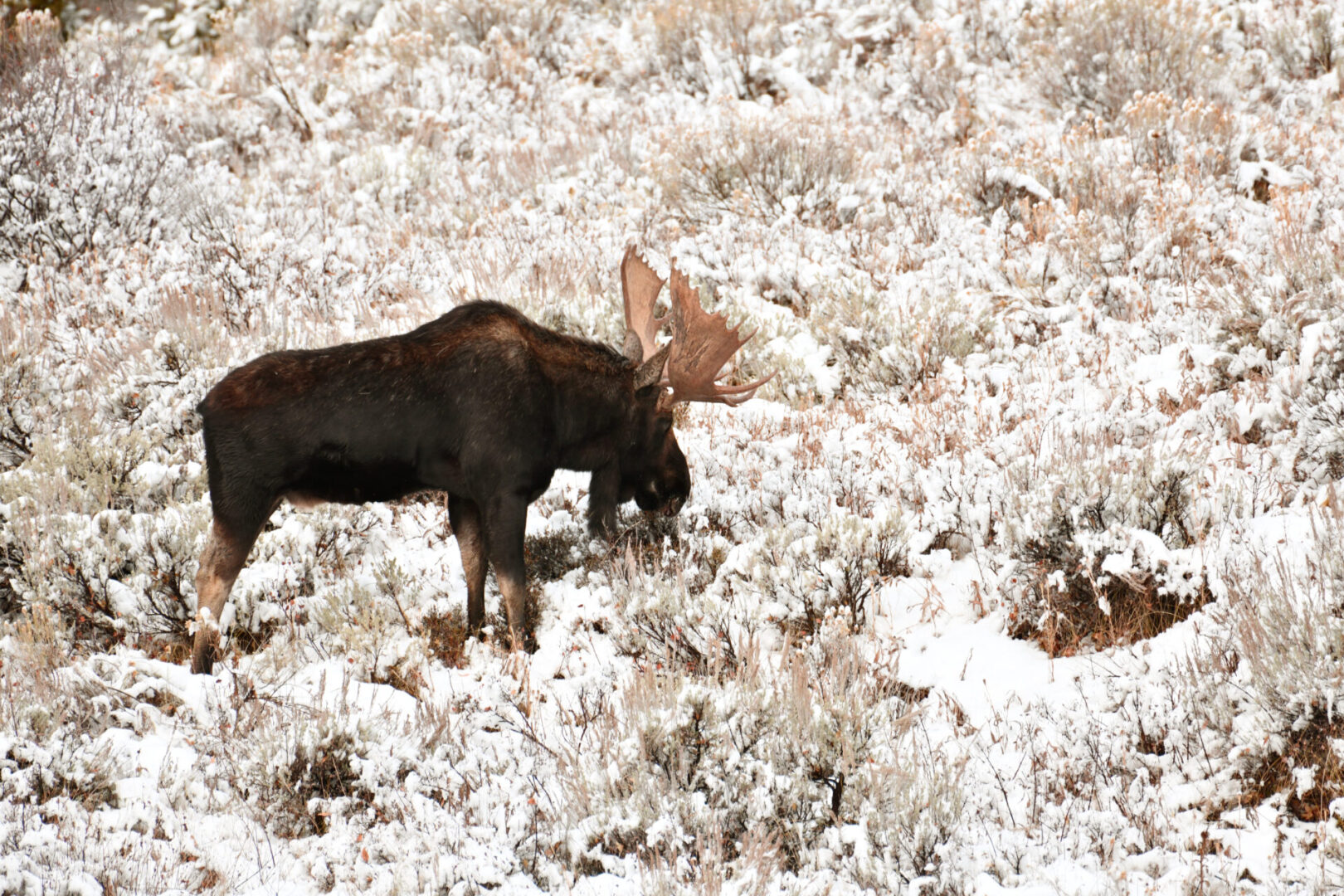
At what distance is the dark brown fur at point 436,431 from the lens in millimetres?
4457

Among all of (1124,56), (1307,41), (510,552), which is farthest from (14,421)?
(1307,41)

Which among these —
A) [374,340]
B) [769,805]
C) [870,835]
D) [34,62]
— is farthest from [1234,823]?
[34,62]

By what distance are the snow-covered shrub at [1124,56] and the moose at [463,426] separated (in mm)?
7448

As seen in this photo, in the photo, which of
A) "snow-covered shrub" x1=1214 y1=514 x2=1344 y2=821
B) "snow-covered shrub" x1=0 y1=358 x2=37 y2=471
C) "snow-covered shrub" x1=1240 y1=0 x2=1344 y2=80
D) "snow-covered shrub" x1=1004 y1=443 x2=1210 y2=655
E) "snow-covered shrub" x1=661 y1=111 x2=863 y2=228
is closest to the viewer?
"snow-covered shrub" x1=1214 y1=514 x2=1344 y2=821

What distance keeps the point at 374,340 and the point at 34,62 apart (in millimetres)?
7930

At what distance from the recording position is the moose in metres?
4.46

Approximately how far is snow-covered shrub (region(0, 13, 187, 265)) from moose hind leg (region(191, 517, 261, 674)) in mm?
5849

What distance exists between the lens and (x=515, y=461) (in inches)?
187

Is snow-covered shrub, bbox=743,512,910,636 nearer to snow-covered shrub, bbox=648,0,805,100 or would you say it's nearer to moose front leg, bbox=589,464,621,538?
moose front leg, bbox=589,464,621,538

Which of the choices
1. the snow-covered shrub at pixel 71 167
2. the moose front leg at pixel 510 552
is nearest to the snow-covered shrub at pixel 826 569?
the moose front leg at pixel 510 552

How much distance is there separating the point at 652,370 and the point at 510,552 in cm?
111

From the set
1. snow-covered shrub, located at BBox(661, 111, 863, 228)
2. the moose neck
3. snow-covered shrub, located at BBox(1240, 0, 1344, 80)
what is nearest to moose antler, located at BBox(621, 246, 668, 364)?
the moose neck

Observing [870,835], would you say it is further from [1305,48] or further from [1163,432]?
[1305,48]

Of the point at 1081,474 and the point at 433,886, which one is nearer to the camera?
the point at 433,886
